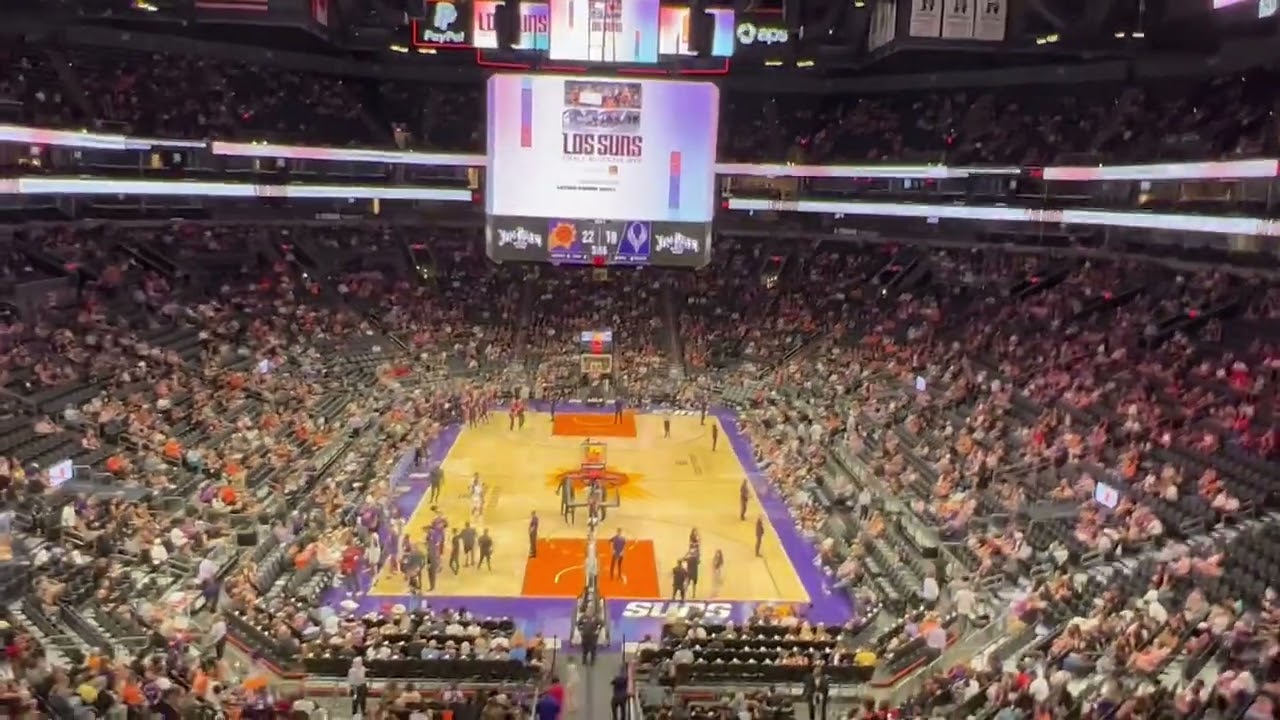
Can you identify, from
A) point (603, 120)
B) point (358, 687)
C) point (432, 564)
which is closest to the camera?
point (358, 687)

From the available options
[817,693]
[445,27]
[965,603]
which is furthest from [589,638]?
[445,27]

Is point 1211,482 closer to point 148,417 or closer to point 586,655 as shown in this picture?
point 586,655

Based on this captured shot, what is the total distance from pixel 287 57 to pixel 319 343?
45.2ft

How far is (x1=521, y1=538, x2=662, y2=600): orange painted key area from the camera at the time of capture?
1952 cm

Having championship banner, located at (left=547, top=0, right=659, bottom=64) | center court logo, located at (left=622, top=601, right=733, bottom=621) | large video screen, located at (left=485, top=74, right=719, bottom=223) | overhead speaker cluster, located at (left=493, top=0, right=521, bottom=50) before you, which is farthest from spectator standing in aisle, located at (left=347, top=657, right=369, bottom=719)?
overhead speaker cluster, located at (left=493, top=0, right=521, bottom=50)

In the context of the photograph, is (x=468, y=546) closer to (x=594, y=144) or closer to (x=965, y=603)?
(x=594, y=144)

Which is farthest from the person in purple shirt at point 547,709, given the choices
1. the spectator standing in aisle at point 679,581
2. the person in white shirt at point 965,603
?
the person in white shirt at point 965,603

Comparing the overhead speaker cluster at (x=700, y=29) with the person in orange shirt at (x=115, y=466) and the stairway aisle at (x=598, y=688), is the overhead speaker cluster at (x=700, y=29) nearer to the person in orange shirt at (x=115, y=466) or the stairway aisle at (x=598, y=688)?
the stairway aisle at (x=598, y=688)

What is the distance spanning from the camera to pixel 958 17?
2378 centimetres

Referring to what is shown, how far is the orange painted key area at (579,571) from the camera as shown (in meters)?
19.5

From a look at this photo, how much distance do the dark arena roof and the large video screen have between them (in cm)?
9

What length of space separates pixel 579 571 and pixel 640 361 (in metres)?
17.3

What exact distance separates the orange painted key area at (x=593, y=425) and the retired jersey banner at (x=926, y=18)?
1401 centimetres

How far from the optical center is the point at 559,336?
38969mm
